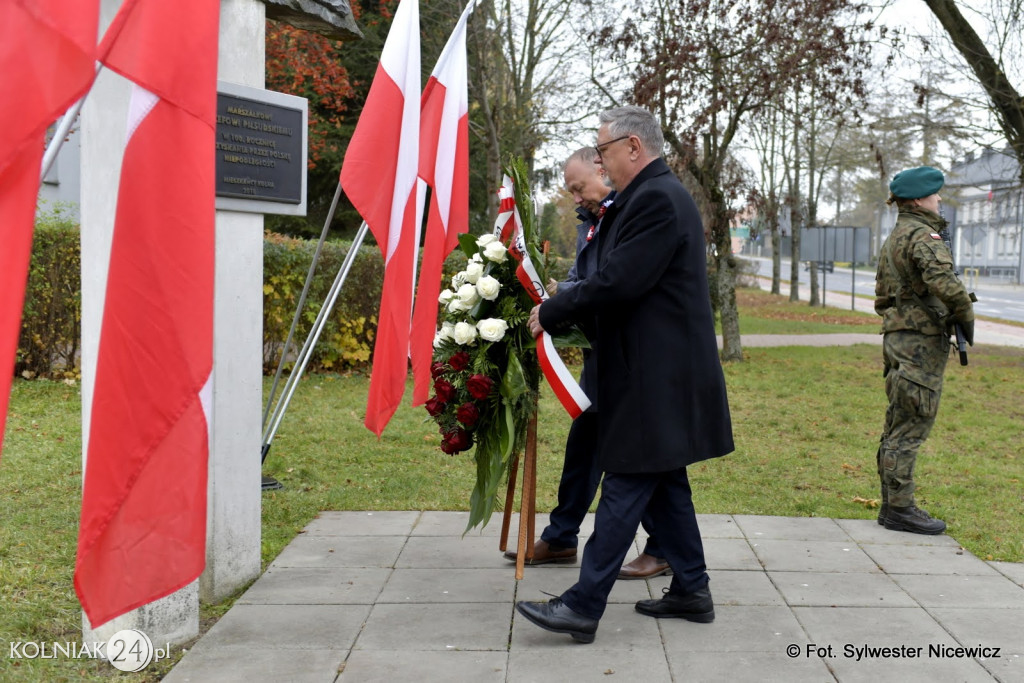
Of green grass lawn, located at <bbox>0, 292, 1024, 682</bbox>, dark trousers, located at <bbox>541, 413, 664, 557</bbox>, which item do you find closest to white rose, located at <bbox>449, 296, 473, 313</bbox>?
dark trousers, located at <bbox>541, 413, 664, 557</bbox>

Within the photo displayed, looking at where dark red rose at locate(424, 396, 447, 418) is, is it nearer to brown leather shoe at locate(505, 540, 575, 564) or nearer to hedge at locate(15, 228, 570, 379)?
brown leather shoe at locate(505, 540, 575, 564)

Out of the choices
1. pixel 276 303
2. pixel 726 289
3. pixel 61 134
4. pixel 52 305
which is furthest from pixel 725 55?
pixel 61 134

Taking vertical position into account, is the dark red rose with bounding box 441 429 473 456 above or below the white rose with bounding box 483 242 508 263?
below

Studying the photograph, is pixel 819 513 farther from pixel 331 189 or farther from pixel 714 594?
pixel 331 189

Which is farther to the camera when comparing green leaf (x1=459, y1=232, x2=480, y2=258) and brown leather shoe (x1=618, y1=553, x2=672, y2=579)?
brown leather shoe (x1=618, y1=553, x2=672, y2=579)

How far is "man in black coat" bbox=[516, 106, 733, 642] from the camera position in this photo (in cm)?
390

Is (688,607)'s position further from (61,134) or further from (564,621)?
(61,134)

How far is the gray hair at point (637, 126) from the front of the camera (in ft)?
13.3

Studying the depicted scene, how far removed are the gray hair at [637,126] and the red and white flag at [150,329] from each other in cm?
169

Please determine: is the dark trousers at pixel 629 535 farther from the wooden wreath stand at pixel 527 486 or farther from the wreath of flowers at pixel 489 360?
the wreath of flowers at pixel 489 360

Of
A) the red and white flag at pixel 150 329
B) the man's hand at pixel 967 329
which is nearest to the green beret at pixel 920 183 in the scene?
the man's hand at pixel 967 329

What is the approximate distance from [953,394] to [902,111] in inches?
445

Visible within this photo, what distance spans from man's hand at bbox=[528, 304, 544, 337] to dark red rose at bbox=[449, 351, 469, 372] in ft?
1.09

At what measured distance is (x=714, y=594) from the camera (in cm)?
455
